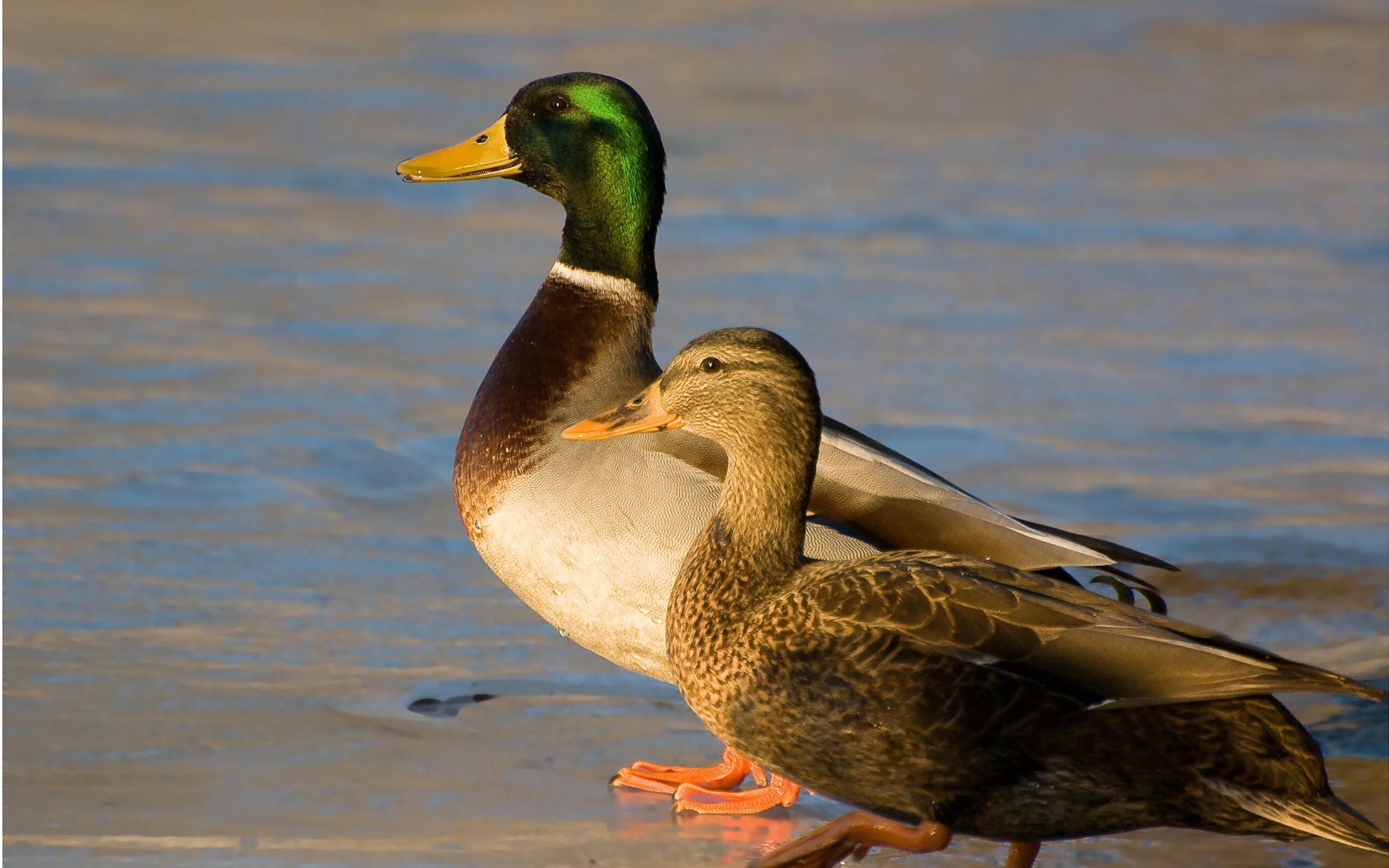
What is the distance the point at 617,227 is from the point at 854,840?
6.22 feet

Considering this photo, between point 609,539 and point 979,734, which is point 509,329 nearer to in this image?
point 609,539

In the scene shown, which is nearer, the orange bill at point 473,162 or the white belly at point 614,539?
the white belly at point 614,539

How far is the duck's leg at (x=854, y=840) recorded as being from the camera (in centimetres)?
344

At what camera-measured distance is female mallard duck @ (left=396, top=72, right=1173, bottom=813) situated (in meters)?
4.24

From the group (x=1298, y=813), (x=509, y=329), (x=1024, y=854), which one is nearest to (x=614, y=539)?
(x=1024, y=854)

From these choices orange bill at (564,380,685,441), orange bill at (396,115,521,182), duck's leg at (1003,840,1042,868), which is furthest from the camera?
orange bill at (396,115,521,182)

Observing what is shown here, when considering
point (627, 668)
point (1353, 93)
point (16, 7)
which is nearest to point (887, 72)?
point (1353, 93)

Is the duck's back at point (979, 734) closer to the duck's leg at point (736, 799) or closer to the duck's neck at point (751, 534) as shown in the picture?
the duck's neck at point (751, 534)

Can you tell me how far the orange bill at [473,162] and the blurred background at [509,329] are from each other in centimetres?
98

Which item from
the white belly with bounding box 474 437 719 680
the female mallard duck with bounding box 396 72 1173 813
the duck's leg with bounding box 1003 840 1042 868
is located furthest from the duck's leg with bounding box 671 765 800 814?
the duck's leg with bounding box 1003 840 1042 868

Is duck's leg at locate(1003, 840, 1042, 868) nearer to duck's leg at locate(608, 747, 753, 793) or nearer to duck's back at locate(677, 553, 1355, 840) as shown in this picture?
duck's back at locate(677, 553, 1355, 840)

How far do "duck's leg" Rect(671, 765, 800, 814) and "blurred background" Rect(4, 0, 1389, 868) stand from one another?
42mm

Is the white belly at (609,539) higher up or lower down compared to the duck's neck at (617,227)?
lower down

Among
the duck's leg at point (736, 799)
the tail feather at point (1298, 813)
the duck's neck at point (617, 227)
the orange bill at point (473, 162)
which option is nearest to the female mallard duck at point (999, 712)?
the tail feather at point (1298, 813)
